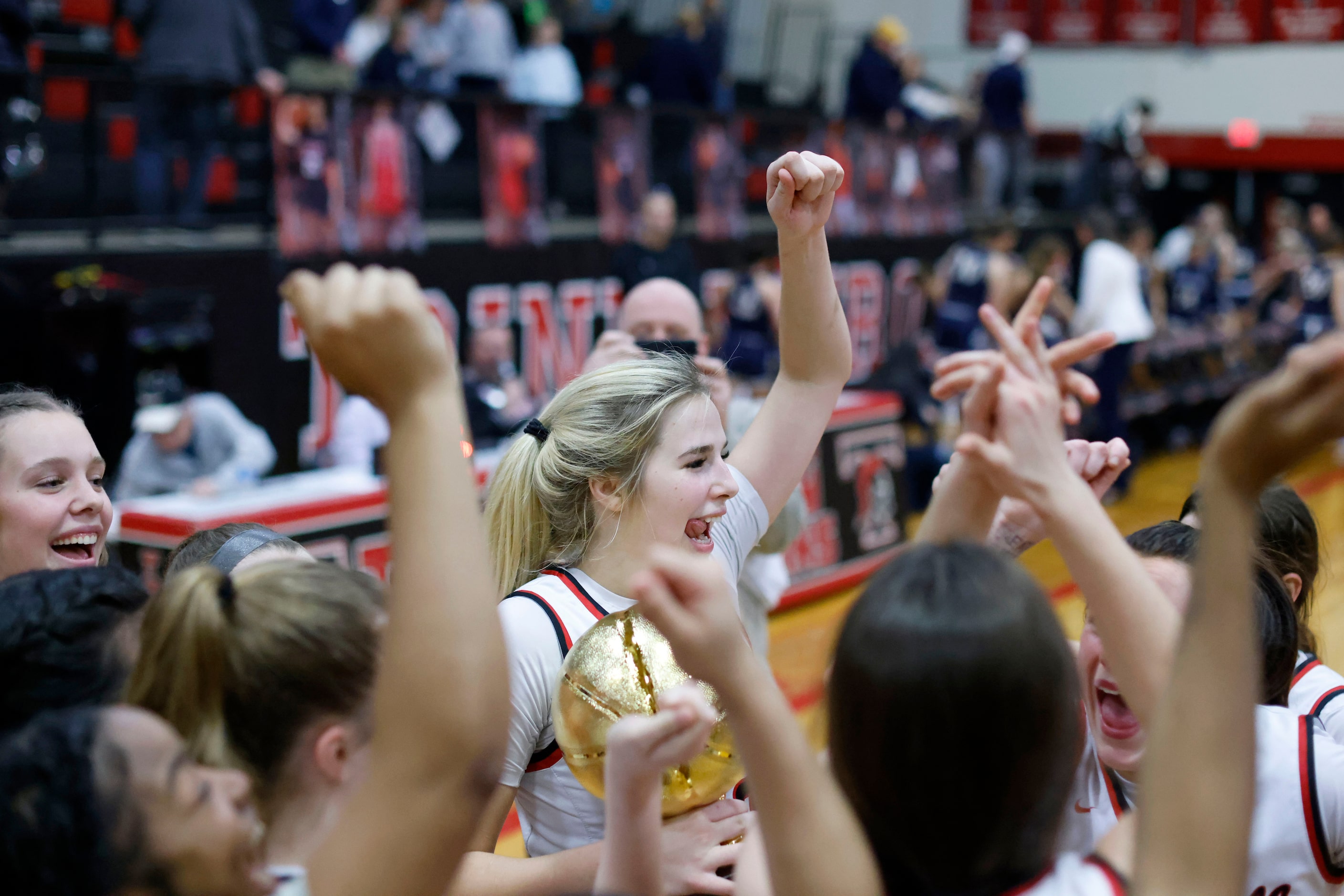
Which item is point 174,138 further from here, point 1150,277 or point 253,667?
point 1150,277

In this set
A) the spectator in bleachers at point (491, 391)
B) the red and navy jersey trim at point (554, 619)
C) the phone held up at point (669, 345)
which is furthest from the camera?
the spectator in bleachers at point (491, 391)

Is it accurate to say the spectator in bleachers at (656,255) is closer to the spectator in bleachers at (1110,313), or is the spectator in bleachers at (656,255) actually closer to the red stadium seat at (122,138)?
the red stadium seat at (122,138)

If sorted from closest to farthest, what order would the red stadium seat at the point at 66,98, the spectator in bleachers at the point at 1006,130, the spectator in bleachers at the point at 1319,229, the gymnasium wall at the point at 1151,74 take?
the red stadium seat at the point at 66,98
the spectator in bleachers at the point at 1319,229
the spectator in bleachers at the point at 1006,130
the gymnasium wall at the point at 1151,74

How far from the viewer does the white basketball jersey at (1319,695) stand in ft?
6.56

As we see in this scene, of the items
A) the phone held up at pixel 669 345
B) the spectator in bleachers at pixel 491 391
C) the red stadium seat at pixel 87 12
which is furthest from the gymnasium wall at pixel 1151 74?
the phone held up at pixel 669 345

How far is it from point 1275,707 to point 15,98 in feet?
21.2

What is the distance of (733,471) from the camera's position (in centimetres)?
223

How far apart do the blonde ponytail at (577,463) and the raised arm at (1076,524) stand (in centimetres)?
80

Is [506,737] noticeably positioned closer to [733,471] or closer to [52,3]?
[733,471]

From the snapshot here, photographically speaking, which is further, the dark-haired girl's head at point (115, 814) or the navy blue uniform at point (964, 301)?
the navy blue uniform at point (964, 301)

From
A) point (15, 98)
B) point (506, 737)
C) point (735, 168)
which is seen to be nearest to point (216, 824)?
point (506, 737)

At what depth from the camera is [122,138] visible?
7.03 metres

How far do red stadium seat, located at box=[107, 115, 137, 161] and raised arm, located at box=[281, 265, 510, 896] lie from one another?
6557 mm

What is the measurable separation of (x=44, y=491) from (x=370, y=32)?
935 cm
